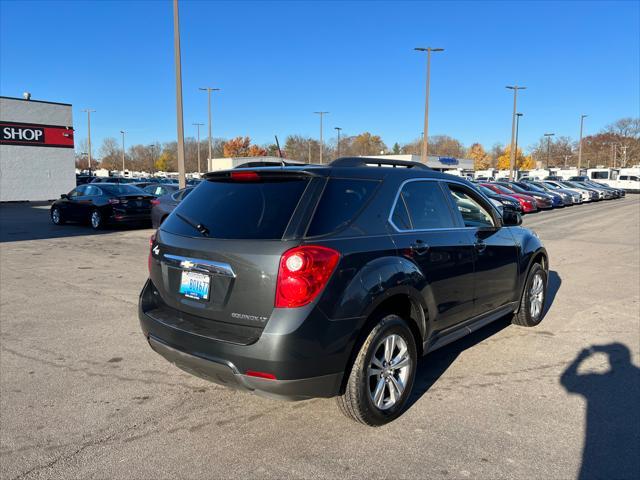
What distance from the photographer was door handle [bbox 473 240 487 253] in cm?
447

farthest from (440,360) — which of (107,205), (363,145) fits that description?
(363,145)

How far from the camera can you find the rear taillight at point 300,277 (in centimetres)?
294

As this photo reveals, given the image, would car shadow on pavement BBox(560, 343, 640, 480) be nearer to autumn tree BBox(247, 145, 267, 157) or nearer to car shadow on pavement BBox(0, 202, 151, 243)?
car shadow on pavement BBox(0, 202, 151, 243)

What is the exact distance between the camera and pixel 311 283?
116 inches

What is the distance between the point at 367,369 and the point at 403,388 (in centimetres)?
48

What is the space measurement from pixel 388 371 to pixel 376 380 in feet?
0.35

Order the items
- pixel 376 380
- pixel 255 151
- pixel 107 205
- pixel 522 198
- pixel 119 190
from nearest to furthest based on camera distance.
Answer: pixel 376 380, pixel 107 205, pixel 119 190, pixel 522 198, pixel 255 151

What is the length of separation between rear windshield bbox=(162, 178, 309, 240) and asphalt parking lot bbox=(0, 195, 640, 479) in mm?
1318

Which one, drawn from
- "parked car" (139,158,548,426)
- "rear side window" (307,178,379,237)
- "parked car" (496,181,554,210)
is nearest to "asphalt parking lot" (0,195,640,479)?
"parked car" (139,158,548,426)

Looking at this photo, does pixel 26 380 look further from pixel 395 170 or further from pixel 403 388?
pixel 395 170

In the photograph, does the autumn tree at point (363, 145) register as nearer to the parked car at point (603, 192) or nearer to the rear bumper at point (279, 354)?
the parked car at point (603, 192)

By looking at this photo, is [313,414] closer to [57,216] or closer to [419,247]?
[419,247]

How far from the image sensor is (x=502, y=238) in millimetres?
5016

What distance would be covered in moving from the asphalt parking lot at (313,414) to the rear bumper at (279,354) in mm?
422
